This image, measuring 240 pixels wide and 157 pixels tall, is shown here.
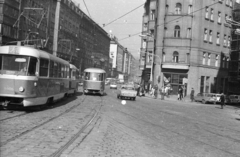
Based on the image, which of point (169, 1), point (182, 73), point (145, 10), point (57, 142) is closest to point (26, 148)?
point (57, 142)

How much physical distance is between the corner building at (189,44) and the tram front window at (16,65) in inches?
1167

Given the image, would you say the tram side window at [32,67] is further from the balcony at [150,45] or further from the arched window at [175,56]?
the balcony at [150,45]

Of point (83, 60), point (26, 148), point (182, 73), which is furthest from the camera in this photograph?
point (83, 60)

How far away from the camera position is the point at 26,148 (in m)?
6.06

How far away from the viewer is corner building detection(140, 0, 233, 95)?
40594 millimetres

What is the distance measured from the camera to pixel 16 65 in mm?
11711

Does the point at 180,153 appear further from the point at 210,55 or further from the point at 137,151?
the point at 210,55

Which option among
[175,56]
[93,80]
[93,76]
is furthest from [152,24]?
[93,80]

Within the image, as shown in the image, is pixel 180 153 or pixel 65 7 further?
pixel 65 7

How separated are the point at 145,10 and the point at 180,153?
53271 millimetres

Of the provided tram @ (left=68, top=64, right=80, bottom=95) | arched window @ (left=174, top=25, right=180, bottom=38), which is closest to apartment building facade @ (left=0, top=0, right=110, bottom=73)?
arched window @ (left=174, top=25, right=180, bottom=38)

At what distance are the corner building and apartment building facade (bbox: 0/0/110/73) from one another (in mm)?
13068

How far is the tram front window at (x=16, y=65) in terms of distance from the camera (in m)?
11.6

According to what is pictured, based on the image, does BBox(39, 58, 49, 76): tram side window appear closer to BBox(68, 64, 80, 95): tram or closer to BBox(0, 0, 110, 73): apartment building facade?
BBox(68, 64, 80, 95): tram
